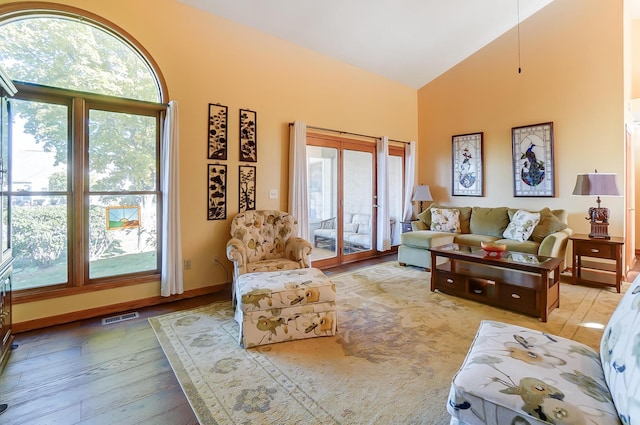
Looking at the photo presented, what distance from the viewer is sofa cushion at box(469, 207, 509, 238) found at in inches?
187

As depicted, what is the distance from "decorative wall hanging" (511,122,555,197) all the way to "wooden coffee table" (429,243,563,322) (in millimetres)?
2018

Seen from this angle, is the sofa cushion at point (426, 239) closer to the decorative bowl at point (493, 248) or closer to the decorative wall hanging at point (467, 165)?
the decorative bowl at point (493, 248)

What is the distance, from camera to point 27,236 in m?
2.79

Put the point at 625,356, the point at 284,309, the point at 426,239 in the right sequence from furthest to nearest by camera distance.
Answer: the point at 426,239
the point at 284,309
the point at 625,356

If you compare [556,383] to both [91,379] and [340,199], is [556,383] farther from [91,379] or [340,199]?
[340,199]

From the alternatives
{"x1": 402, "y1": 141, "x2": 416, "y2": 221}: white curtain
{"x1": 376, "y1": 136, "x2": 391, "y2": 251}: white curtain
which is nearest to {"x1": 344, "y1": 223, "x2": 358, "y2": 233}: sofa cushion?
{"x1": 376, "y1": 136, "x2": 391, "y2": 251}: white curtain

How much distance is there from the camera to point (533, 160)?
484 centimetres

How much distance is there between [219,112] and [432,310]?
10.8ft

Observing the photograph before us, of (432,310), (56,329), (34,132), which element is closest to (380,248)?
(432,310)

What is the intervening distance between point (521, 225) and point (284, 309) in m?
3.77

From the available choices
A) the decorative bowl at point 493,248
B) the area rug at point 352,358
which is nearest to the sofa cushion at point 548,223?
the area rug at point 352,358

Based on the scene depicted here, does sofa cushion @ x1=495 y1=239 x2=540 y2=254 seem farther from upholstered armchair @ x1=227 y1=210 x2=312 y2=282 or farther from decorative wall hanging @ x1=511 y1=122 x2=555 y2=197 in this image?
upholstered armchair @ x1=227 y1=210 x2=312 y2=282

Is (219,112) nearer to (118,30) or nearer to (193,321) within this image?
(118,30)

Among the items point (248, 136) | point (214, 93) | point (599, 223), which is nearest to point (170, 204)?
point (248, 136)
